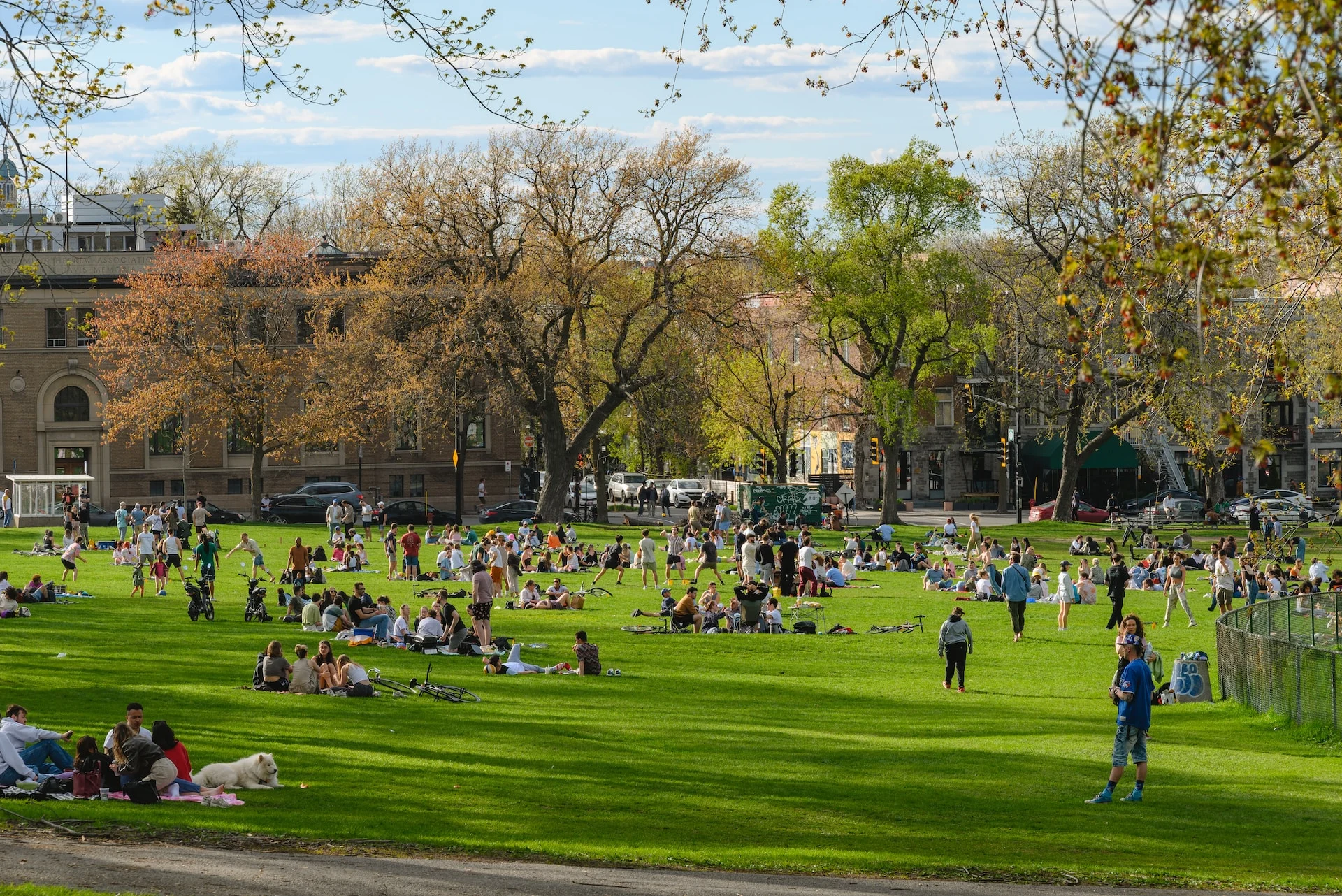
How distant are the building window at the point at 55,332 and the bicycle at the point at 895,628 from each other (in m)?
49.3

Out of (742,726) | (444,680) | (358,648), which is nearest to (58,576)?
(358,648)

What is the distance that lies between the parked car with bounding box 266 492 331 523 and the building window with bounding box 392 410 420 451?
4.67 m

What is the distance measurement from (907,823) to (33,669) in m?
14.9

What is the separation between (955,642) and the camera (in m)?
23.1

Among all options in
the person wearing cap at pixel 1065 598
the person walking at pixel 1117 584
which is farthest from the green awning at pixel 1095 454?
the person walking at pixel 1117 584

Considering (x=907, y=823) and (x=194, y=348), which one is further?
(x=194, y=348)

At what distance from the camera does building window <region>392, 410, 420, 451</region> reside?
57.6 m

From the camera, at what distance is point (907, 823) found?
47.9 feet

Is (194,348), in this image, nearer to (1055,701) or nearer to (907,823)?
(1055,701)

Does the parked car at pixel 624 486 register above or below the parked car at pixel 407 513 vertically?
above

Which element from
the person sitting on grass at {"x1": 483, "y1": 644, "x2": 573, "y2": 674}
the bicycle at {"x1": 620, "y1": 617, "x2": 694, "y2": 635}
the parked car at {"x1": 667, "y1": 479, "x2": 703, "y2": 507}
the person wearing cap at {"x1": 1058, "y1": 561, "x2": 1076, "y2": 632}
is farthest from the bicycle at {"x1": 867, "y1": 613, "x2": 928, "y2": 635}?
the parked car at {"x1": 667, "y1": 479, "x2": 703, "y2": 507}

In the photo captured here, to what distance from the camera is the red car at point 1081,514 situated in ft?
212

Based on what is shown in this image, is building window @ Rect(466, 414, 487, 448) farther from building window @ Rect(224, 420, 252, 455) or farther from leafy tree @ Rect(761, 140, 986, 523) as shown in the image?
leafy tree @ Rect(761, 140, 986, 523)

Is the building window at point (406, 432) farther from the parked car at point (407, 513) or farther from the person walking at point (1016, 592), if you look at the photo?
the person walking at point (1016, 592)
